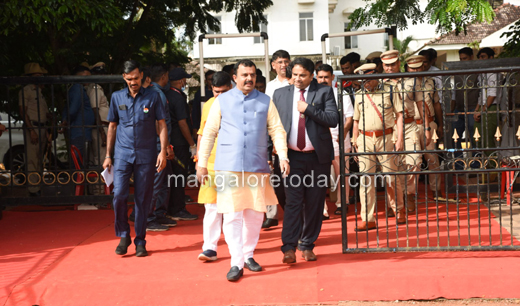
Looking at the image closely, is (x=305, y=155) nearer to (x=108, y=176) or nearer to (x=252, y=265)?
(x=252, y=265)

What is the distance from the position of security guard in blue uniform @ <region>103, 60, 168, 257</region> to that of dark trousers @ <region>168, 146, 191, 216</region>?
5.96 ft

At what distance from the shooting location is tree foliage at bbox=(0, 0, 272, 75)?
8.62 m

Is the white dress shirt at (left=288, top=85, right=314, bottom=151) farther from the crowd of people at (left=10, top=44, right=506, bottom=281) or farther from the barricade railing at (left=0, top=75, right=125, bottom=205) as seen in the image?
the barricade railing at (left=0, top=75, right=125, bottom=205)

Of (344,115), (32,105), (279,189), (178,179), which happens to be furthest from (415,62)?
(32,105)

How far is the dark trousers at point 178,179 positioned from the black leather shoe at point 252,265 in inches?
114

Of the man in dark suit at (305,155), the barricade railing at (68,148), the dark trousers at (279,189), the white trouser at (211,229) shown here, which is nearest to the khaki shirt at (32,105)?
the barricade railing at (68,148)

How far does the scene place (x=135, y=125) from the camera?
6551 mm

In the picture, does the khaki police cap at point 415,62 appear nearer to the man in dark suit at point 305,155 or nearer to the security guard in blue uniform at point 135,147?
the man in dark suit at point 305,155

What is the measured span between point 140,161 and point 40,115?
12.2 feet

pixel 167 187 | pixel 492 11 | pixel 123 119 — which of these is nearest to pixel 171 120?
pixel 167 187

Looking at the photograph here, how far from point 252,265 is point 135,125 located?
1.96 meters

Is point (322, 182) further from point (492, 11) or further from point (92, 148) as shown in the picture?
point (92, 148)

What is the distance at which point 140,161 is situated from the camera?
653 cm

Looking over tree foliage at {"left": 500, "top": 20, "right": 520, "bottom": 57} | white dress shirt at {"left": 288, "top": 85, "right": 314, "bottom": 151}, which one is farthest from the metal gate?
tree foliage at {"left": 500, "top": 20, "right": 520, "bottom": 57}
